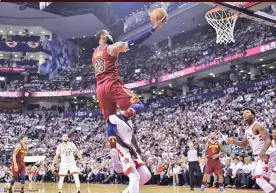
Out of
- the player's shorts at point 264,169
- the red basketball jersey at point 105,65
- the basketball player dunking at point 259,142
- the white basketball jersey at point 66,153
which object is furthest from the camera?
the white basketball jersey at point 66,153

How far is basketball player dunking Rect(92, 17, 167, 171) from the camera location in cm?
500

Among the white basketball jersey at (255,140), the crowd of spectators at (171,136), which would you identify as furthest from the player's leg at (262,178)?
the crowd of spectators at (171,136)

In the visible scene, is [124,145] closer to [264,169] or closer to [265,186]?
[265,186]

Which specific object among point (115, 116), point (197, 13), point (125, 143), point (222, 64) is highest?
point (197, 13)

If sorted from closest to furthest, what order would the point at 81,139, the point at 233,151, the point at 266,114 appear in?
the point at 233,151
the point at 266,114
the point at 81,139

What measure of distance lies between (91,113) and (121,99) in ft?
126

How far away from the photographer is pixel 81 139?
1513 inches

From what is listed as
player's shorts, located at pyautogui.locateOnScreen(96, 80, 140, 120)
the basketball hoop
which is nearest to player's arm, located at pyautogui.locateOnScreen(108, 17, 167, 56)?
player's shorts, located at pyautogui.locateOnScreen(96, 80, 140, 120)

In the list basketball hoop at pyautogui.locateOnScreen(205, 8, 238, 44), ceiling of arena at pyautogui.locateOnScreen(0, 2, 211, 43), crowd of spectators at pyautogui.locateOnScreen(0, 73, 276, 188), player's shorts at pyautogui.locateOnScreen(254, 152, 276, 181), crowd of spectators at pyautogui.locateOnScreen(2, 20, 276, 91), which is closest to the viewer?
player's shorts at pyautogui.locateOnScreen(254, 152, 276, 181)

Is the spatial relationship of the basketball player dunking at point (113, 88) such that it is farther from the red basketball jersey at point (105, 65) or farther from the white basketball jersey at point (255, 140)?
the white basketball jersey at point (255, 140)

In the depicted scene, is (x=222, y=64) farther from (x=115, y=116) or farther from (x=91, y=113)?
(x=115, y=116)

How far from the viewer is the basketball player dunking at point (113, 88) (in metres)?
5.00

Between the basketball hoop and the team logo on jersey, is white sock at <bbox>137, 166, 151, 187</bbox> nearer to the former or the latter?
the team logo on jersey

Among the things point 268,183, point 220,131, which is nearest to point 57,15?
point 220,131
